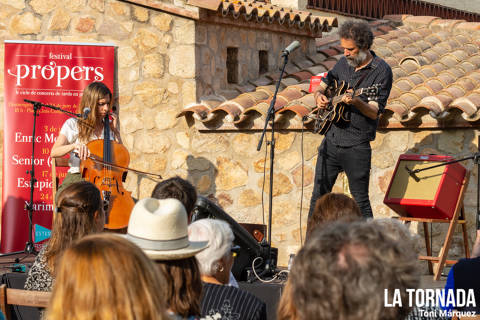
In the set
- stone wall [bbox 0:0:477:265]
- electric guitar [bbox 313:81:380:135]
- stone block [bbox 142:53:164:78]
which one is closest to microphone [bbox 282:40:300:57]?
electric guitar [bbox 313:81:380:135]

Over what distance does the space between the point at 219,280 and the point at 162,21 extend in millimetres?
5383

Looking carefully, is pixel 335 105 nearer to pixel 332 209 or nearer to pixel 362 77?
pixel 362 77

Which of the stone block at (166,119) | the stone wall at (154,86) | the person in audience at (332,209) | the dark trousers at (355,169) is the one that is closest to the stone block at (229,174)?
the stone wall at (154,86)

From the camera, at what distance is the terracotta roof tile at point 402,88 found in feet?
23.9

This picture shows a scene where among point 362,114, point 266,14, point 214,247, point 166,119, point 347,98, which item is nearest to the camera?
point 214,247

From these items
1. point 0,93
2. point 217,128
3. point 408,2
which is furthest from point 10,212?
point 408,2

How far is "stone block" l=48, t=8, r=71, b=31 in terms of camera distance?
827 cm

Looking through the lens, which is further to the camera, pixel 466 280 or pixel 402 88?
pixel 402 88

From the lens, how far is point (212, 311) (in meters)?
2.93

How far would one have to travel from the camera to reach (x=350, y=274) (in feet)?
5.88

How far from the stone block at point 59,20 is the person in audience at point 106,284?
21.7 ft

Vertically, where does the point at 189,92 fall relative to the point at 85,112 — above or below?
above

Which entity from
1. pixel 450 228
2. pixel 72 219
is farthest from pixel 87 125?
pixel 450 228

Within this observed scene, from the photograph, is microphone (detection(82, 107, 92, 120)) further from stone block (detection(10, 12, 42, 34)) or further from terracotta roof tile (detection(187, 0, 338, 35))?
stone block (detection(10, 12, 42, 34))
